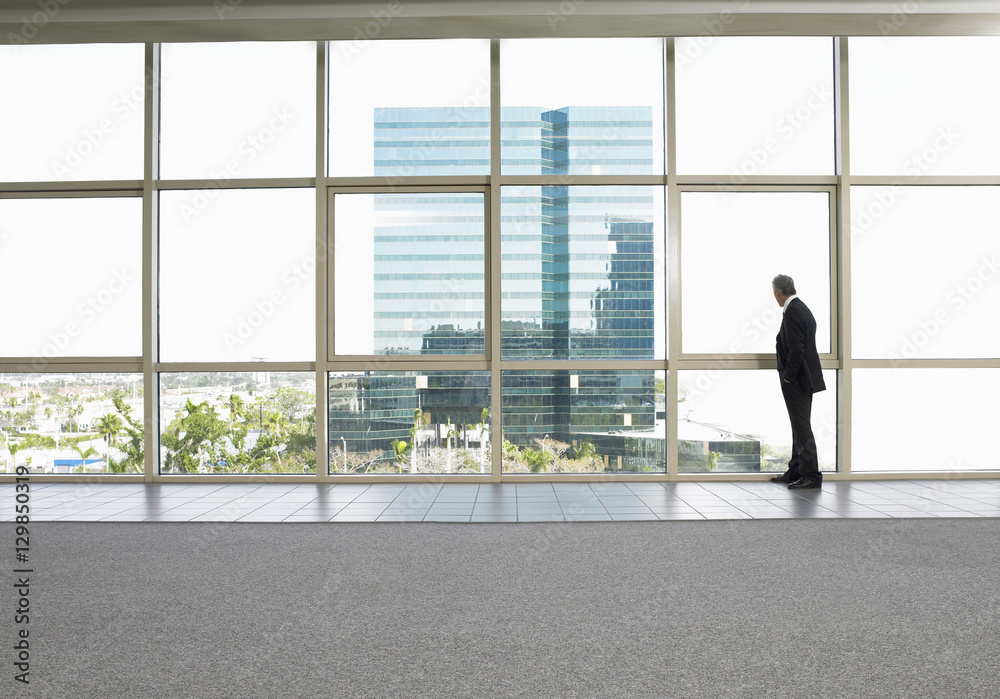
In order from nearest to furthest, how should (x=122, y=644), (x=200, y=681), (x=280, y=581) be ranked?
(x=200, y=681), (x=122, y=644), (x=280, y=581)

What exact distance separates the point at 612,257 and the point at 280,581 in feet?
11.2

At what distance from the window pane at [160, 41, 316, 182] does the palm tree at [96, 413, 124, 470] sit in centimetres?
197

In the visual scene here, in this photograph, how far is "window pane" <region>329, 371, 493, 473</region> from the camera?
16.2 ft

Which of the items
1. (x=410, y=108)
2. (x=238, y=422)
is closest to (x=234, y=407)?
(x=238, y=422)

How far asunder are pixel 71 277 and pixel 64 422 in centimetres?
116

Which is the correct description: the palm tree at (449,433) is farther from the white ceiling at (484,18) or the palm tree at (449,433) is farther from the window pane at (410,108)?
the white ceiling at (484,18)

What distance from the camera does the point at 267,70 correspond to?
16.5 feet

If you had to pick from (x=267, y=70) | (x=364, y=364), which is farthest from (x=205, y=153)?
(x=364, y=364)

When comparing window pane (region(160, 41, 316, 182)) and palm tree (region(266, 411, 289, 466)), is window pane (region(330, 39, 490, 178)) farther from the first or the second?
palm tree (region(266, 411, 289, 466))

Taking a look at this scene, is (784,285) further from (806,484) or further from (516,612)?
(516,612)

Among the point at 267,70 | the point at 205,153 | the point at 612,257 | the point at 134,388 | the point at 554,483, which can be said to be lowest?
the point at 554,483

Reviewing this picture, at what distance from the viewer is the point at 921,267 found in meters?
4.96

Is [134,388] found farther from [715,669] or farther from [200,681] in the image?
[715,669]

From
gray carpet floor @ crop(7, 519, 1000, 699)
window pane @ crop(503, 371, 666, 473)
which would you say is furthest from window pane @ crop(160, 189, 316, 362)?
gray carpet floor @ crop(7, 519, 1000, 699)
